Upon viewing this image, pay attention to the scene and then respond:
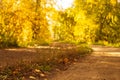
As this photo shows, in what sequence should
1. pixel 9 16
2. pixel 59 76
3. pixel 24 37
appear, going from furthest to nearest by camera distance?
pixel 24 37 < pixel 9 16 < pixel 59 76

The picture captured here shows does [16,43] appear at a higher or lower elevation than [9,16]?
lower

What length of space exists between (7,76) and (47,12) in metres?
15.2

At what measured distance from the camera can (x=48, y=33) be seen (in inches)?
1033

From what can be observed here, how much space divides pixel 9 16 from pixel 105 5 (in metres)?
22.4

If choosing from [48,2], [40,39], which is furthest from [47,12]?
[40,39]

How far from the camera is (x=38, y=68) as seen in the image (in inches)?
504

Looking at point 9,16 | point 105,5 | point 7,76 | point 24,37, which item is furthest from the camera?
point 105,5

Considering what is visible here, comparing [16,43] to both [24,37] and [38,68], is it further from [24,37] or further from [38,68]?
[38,68]

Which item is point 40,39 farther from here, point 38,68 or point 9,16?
point 38,68

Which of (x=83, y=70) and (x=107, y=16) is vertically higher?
(x=107, y=16)

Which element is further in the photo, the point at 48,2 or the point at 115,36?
the point at 115,36

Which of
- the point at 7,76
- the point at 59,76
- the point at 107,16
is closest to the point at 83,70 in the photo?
the point at 59,76

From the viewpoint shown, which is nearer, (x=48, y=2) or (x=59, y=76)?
(x=59, y=76)

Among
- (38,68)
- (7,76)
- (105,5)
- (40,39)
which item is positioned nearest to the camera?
(7,76)
